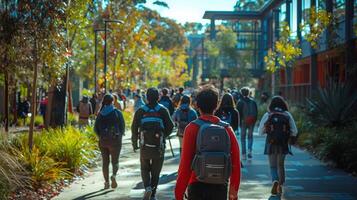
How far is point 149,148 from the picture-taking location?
9.41 metres

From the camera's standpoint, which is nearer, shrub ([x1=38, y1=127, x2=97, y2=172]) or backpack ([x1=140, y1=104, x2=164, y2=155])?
backpack ([x1=140, y1=104, x2=164, y2=155])

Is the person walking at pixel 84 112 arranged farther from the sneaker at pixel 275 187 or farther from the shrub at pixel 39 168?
the sneaker at pixel 275 187

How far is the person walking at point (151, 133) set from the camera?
9391mm

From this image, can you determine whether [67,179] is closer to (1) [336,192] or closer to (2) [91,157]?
(2) [91,157]

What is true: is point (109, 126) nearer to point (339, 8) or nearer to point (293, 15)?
point (339, 8)

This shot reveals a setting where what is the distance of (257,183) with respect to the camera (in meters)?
11.7

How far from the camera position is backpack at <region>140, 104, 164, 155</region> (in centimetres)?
938

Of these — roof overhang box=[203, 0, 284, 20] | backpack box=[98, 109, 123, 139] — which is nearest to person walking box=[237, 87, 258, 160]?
backpack box=[98, 109, 123, 139]

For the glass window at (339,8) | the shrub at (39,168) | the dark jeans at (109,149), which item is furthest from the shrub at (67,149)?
the glass window at (339,8)

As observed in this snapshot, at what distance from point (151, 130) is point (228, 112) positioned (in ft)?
13.2

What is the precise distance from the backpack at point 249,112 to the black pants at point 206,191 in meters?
9.59

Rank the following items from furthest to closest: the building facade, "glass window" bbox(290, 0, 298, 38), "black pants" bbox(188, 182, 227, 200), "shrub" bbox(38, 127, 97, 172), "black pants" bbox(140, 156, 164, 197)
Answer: "glass window" bbox(290, 0, 298, 38)
the building facade
"shrub" bbox(38, 127, 97, 172)
"black pants" bbox(140, 156, 164, 197)
"black pants" bbox(188, 182, 227, 200)

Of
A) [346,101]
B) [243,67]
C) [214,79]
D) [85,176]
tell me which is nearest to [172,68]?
[214,79]

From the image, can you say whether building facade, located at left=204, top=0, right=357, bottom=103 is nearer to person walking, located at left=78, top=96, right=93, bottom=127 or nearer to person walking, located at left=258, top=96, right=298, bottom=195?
person walking, located at left=258, top=96, right=298, bottom=195
